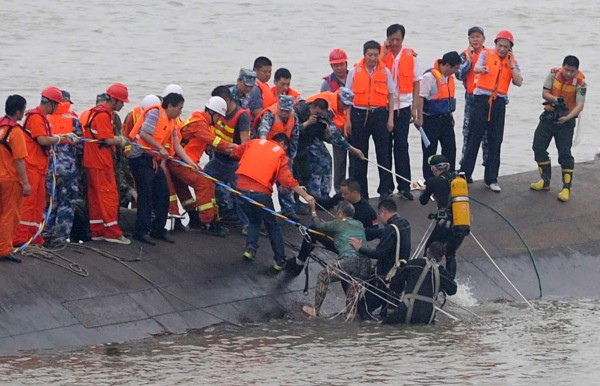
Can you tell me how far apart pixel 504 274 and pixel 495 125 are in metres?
2.60

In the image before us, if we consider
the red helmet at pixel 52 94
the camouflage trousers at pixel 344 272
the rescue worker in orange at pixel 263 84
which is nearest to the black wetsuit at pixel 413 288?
the camouflage trousers at pixel 344 272

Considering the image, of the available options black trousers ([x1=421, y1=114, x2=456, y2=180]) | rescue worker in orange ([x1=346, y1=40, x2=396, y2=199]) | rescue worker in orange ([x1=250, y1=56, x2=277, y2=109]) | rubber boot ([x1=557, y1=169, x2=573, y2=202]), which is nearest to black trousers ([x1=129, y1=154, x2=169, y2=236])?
rescue worker in orange ([x1=250, y1=56, x2=277, y2=109])

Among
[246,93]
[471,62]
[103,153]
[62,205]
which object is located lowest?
[62,205]

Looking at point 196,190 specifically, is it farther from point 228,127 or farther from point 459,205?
point 459,205

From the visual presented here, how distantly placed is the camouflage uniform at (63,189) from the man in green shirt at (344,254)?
3.03 m

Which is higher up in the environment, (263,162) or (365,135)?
(263,162)

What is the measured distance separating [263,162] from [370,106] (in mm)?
3148

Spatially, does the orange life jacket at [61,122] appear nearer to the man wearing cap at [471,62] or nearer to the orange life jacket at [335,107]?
the orange life jacket at [335,107]

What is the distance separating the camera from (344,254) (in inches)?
650

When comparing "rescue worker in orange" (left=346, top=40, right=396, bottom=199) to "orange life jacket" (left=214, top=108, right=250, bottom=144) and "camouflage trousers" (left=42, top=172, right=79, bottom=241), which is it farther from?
"camouflage trousers" (left=42, top=172, right=79, bottom=241)

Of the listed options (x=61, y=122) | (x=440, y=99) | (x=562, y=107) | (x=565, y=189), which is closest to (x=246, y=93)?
(x=61, y=122)

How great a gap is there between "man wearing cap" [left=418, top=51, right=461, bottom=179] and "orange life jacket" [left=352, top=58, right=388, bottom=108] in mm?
1005

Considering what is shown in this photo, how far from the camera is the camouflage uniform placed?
16.0 metres

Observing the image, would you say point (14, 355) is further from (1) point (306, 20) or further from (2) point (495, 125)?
(1) point (306, 20)
